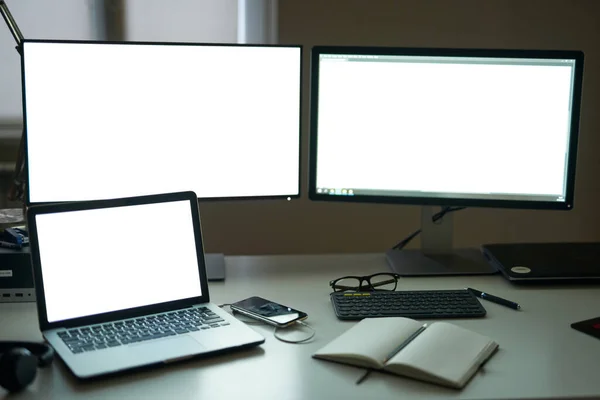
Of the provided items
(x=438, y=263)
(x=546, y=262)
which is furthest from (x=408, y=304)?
(x=546, y=262)

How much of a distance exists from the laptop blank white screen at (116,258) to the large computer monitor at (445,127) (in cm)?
39

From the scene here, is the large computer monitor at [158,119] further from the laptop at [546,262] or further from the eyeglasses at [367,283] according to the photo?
the laptop at [546,262]

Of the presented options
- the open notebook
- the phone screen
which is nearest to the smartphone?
the phone screen

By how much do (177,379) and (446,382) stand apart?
1.25ft

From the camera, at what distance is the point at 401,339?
1.16 metres

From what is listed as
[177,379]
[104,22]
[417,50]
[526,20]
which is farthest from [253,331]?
[526,20]

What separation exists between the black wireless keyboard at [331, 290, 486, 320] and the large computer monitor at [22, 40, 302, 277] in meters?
0.33

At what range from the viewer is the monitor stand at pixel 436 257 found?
156 centimetres

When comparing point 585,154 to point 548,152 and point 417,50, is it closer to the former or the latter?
point 548,152

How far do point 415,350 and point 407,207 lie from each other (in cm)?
120

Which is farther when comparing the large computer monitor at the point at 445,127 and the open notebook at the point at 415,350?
the large computer monitor at the point at 445,127

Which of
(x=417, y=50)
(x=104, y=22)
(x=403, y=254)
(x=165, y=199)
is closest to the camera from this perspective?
(x=165, y=199)

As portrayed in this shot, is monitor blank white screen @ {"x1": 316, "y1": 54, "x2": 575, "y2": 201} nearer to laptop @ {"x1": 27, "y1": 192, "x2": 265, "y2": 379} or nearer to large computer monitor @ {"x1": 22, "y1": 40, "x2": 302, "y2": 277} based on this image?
large computer monitor @ {"x1": 22, "y1": 40, "x2": 302, "y2": 277}

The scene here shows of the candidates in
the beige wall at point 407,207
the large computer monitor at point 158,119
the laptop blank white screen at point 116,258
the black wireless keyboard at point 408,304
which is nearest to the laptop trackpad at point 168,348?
the laptop blank white screen at point 116,258
